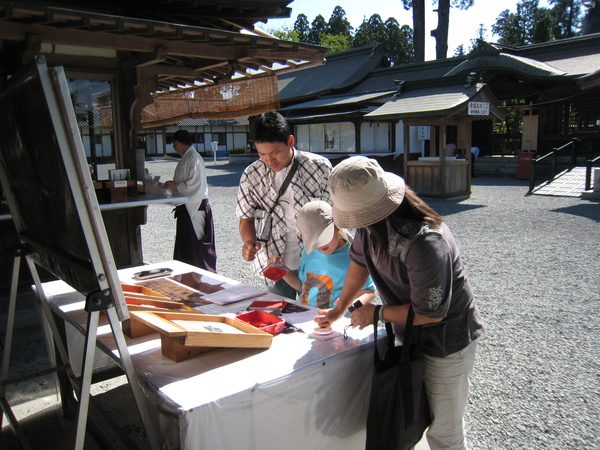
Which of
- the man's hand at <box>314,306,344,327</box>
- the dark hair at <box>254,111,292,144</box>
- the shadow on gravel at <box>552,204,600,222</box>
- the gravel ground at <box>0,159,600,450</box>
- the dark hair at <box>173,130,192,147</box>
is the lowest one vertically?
the gravel ground at <box>0,159,600,450</box>

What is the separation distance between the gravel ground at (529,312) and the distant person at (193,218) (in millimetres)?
511

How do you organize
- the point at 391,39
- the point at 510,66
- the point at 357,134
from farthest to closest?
the point at 391,39 → the point at 357,134 → the point at 510,66

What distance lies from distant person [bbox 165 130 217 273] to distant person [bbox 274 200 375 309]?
2.78 meters

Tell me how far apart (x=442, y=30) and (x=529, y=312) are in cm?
2324

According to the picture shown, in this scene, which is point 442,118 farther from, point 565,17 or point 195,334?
point 565,17

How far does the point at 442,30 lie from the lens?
24250mm

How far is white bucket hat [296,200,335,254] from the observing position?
216 cm

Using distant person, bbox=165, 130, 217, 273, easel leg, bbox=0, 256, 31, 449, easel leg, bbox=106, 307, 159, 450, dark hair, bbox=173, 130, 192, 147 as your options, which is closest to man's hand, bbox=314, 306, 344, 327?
easel leg, bbox=106, 307, 159, 450

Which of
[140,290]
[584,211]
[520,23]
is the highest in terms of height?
[520,23]

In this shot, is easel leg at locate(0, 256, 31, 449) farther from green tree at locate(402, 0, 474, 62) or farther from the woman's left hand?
→ green tree at locate(402, 0, 474, 62)

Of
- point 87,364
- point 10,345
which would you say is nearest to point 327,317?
point 87,364

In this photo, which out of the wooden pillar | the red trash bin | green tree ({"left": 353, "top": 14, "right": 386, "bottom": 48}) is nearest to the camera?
the red trash bin

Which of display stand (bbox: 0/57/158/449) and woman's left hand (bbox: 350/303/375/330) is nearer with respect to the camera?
display stand (bbox: 0/57/158/449)

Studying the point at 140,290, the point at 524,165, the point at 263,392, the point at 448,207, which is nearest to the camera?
the point at 263,392
